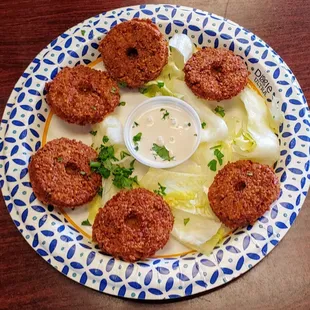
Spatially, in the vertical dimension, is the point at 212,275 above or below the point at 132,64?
below

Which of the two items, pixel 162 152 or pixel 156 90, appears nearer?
pixel 162 152

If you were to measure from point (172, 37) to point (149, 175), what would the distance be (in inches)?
35.3

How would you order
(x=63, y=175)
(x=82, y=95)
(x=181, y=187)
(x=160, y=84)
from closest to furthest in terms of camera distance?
(x=63, y=175) → (x=181, y=187) → (x=82, y=95) → (x=160, y=84)

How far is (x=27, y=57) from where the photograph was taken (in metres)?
3.01

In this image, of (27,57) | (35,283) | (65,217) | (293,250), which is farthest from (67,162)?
(293,250)

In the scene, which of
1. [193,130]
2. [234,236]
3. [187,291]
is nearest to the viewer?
[187,291]

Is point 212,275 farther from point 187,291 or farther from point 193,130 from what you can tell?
point 193,130

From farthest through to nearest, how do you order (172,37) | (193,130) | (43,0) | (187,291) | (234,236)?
(43,0) → (172,37) → (193,130) → (234,236) → (187,291)

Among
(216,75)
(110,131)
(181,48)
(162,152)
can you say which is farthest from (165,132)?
(181,48)

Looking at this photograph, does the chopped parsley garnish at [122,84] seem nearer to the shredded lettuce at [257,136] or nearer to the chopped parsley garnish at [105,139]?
the chopped parsley garnish at [105,139]

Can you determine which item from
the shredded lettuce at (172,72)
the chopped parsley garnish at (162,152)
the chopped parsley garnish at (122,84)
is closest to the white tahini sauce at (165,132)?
the chopped parsley garnish at (162,152)

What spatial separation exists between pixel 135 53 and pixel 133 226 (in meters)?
1.02

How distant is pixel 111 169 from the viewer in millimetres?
2598

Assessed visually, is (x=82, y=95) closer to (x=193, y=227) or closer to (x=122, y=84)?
(x=122, y=84)
